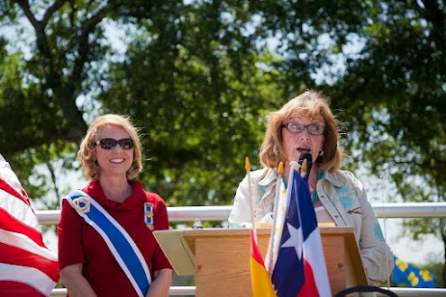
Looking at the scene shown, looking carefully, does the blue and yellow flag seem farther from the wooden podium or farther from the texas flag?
the texas flag

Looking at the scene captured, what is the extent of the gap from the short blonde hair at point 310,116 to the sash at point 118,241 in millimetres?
776

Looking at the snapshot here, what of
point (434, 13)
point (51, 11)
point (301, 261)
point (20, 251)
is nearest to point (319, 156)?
point (301, 261)

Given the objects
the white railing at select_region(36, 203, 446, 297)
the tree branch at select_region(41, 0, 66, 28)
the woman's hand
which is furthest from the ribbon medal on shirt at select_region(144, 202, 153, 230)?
the tree branch at select_region(41, 0, 66, 28)

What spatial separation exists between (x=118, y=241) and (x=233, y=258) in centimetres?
102

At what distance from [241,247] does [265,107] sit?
40.4 feet

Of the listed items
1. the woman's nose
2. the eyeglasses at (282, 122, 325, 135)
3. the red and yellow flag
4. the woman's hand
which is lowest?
the woman's hand

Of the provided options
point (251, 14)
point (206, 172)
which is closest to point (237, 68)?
point (251, 14)

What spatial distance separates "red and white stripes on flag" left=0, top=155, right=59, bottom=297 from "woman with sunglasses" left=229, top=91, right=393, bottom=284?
3.10 ft

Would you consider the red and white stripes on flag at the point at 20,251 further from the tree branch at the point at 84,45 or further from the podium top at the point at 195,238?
the tree branch at the point at 84,45

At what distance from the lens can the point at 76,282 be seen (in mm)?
4516

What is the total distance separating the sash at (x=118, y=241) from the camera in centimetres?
457

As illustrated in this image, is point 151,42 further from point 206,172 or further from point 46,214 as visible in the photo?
point 46,214

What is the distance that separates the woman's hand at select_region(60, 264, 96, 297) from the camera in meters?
4.49

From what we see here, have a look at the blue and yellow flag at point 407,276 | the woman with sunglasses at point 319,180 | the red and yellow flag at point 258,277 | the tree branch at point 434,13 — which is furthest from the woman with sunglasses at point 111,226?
the tree branch at point 434,13
